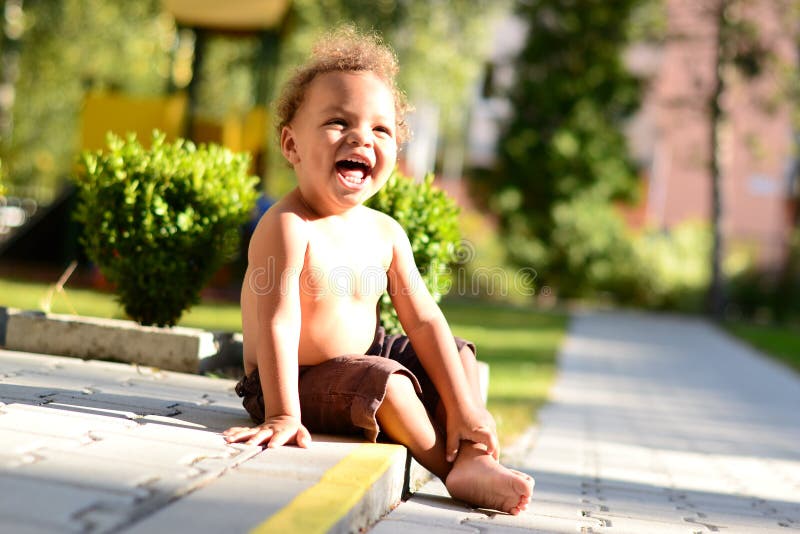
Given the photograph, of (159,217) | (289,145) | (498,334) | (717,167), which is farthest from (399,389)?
(717,167)

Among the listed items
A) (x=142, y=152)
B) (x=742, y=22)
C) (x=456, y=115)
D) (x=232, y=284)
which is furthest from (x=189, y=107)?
(x=456, y=115)

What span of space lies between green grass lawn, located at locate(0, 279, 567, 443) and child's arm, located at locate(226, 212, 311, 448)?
2.61 metres

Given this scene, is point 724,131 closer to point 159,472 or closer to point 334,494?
point 334,494

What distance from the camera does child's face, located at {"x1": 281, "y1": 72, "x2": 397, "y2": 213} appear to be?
146 inches

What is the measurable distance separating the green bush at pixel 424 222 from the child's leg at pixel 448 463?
1.74 m

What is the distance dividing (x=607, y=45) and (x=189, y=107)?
1311 cm

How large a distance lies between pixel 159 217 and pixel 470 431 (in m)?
2.60

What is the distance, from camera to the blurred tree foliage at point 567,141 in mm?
24547

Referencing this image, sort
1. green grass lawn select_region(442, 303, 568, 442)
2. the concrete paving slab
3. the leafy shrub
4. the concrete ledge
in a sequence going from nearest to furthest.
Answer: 1. the concrete paving slab
2. the concrete ledge
3. green grass lawn select_region(442, 303, 568, 442)
4. the leafy shrub

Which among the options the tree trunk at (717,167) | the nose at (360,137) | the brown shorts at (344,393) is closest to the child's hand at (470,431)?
the brown shorts at (344,393)

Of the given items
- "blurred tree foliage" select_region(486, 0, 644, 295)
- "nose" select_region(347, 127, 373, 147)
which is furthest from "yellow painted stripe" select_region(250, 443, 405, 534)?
"blurred tree foliage" select_region(486, 0, 644, 295)

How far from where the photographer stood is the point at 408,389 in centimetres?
366

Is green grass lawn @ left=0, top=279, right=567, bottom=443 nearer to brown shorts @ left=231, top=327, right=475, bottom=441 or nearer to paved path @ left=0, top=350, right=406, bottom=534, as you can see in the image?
paved path @ left=0, top=350, right=406, bottom=534

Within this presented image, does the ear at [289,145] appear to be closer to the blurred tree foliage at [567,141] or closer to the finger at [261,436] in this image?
the finger at [261,436]
